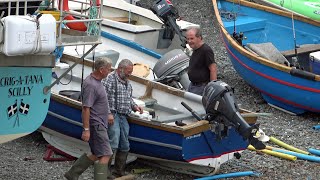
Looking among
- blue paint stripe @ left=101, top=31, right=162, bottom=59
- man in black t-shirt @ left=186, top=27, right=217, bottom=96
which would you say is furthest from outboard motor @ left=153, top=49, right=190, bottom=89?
blue paint stripe @ left=101, top=31, right=162, bottom=59

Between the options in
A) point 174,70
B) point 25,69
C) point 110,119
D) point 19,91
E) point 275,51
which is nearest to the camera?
point 25,69

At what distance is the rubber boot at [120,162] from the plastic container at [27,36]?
76.8 inches

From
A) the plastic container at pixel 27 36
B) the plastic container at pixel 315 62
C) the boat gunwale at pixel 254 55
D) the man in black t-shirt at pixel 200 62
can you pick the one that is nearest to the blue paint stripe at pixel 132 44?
the boat gunwale at pixel 254 55

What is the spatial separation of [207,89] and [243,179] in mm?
1191

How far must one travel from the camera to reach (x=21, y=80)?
29.7 ft

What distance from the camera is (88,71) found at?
11961mm

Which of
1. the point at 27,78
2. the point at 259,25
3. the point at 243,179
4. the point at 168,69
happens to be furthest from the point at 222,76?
the point at 27,78

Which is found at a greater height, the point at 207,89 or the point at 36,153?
the point at 207,89

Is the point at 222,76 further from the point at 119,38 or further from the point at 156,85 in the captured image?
the point at 156,85

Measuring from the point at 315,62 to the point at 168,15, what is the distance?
7.82 feet

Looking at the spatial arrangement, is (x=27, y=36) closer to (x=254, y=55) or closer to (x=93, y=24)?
(x=93, y=24)

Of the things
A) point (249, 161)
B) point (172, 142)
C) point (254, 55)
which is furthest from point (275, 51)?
point (172, 142)

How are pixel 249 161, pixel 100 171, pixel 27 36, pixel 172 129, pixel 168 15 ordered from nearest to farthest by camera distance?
pixel 27 36
pixel 100 171
pixel 172 129
pixel 249 161
pixel 168 15

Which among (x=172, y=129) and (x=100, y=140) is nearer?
(x=100, y=140)
